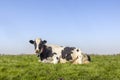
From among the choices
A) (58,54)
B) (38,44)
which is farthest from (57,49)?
(38,44)


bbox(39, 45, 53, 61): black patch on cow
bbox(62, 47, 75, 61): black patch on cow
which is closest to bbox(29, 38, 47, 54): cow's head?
bbox(39, 45, 53, 61): black patch on cow

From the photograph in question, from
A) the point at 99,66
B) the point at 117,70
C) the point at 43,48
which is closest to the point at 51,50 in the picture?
the point at 43,48

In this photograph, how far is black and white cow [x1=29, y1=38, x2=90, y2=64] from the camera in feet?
87.6

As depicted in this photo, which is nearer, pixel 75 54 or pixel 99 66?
pixel 99 66

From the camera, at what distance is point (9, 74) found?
20.0m

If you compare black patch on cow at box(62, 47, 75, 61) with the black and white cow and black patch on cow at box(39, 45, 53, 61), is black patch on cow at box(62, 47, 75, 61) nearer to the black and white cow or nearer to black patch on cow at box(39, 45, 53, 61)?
the black and white cow

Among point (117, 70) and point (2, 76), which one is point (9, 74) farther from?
point (117, 70)

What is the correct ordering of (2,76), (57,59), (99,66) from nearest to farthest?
(2,76)
(99,66)
(57,59)

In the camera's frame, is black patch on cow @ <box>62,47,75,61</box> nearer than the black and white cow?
No

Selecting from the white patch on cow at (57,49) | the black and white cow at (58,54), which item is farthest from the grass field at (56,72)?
the white patch on cow at (57,49)

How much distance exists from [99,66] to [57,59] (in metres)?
4.10

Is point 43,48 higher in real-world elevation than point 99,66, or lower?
higher

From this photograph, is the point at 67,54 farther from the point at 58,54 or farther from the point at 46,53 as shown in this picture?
the point at 46,53

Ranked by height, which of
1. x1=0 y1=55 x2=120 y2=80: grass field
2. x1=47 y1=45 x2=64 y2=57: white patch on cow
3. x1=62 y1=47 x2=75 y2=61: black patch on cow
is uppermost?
x1=47 y1=45 x2=64 y2=57: white patch on cow
